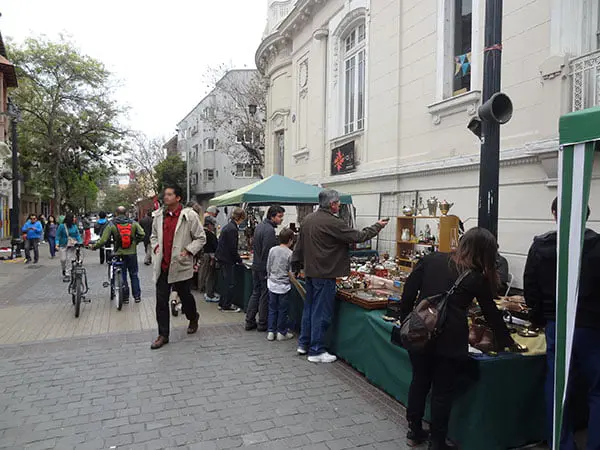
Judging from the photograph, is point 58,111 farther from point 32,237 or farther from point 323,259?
point 323,259

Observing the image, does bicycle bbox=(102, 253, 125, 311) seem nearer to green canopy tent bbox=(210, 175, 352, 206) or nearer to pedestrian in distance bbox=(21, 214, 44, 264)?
green canopy tent bbox=(210, 175, 352, 206)

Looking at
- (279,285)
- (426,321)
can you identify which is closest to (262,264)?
(279,285)

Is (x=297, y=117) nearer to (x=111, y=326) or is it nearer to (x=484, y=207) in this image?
(x=111, y=326)

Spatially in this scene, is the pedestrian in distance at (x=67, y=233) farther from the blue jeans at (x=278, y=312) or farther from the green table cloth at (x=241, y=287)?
the blue jeans at (x=278, y=312)

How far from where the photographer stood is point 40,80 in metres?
26.5

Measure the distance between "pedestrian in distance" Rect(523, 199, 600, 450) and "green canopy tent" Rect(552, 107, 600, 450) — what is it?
19 cm

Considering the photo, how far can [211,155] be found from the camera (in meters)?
40.5

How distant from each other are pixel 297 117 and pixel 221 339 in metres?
9.40

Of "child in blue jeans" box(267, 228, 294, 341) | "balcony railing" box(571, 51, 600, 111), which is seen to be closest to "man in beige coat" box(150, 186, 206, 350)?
"child in blue jeans" box(267, 228, 294, 341)

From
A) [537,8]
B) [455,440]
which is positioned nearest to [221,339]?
[455,440]

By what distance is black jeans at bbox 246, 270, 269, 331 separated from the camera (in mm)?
6168

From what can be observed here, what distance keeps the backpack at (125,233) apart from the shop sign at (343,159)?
5.18 meters

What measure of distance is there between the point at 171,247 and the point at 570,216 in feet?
14.5

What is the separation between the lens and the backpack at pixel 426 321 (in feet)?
9.32
